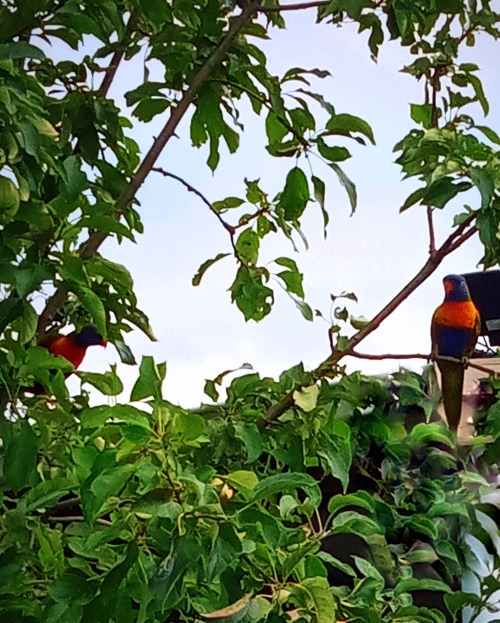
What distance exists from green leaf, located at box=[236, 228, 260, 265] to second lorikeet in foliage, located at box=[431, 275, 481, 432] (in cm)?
35

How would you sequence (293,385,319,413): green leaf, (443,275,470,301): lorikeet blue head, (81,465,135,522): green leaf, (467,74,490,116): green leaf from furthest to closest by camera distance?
(443,275,470,301): lorikeet blue head
(467,74,490,116): green leaf
(293,385,319,413): green leaf
(81,465,135,522): green leaf

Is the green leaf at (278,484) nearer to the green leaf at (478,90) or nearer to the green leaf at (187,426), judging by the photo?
the green leaf at (187,426)

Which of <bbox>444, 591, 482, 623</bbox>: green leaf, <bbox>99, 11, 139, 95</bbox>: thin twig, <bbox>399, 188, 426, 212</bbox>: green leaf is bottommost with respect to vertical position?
<bbox>444, 591, 482, 623</bbox>: green leaf

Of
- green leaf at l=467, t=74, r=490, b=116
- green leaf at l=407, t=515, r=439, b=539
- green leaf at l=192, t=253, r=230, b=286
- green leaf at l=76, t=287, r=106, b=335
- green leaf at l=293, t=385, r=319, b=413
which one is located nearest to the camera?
green leaf at l=76, t=287, r=106, b=335

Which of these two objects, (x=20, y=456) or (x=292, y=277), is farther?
(x=292, y=277)

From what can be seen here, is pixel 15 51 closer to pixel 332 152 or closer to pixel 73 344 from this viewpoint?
pixel 332 152

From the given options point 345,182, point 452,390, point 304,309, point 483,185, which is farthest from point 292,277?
point 452,390

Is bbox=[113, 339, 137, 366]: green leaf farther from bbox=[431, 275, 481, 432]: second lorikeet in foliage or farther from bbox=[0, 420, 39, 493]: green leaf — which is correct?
bbox=[431, 275, 481, 432]: second lorikeet in foliage

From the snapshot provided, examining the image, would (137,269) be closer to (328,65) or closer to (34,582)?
(328,65)

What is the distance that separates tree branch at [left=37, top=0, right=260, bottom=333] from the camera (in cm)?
81

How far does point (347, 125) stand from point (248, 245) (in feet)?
0.75

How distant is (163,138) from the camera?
86 cm

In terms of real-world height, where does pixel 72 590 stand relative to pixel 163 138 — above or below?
below

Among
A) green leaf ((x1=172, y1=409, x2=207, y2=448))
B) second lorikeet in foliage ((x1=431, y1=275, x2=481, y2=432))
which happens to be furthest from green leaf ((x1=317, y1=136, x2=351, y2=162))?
second lorikeet in foliage ((x1=431, y1=275, x2=481, y2=432))
